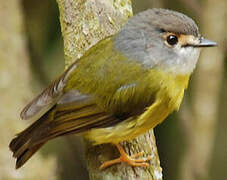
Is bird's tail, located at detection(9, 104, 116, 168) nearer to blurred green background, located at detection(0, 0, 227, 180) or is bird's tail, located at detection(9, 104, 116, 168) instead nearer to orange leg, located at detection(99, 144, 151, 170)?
orange leg, located at detection(99, 144, 151, 170)

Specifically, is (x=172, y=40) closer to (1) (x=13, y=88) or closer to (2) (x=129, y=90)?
(2) (x=129, y=90)

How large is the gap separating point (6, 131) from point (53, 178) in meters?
0.58

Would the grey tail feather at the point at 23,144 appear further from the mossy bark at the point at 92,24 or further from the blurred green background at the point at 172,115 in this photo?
the blurred green background at the point at 172,115

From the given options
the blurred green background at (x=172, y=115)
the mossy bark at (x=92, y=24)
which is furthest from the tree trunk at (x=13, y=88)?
the mossy bark at (x=92, y=24)

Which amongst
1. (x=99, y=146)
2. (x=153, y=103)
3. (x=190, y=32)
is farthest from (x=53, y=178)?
(x=190, y=32)

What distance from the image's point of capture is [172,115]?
6008 mm

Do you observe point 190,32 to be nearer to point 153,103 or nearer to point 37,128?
point 153,103

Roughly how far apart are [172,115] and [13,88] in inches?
72.6

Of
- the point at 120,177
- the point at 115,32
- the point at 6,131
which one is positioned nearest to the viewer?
the point at 120,177

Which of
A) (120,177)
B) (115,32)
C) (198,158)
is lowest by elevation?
(198,158)

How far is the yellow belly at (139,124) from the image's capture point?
11.7 ft

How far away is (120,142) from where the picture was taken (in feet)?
12.2

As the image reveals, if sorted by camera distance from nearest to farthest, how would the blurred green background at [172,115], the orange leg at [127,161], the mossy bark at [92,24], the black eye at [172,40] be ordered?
the orange leg at [127,161], the black eye at [172,40], the mossy bark at [92,24], the blurred green background at [172,115]

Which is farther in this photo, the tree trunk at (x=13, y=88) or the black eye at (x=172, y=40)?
the tree trunk at (x=13, y=88)
